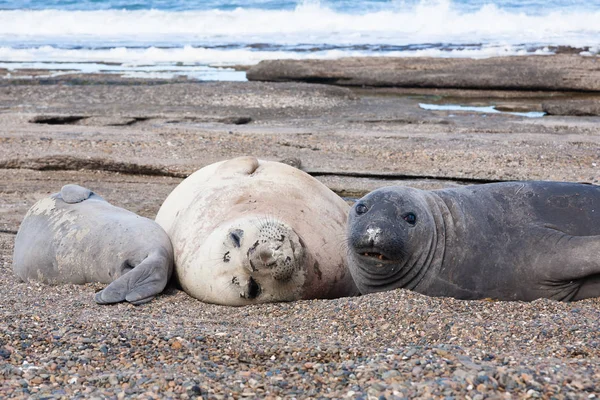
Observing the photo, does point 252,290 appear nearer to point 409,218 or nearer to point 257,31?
point 409,218

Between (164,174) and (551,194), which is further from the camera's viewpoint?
(164,174)

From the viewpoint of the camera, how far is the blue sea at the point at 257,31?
72.6 feet

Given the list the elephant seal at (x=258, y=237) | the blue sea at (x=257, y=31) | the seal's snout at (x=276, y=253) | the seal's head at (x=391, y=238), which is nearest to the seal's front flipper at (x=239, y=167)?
the elephant seal at (x=258, y=237)

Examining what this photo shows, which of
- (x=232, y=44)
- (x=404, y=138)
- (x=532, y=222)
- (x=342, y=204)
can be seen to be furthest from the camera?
(x=232, y=44)

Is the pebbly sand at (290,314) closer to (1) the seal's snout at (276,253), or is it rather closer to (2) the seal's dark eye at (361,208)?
(1) the seal's snout at (276,253)

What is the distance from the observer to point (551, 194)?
5.51 m

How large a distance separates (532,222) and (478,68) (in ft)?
34.9

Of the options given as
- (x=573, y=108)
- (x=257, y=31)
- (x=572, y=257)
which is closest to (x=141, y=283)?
(x=572, y=257)

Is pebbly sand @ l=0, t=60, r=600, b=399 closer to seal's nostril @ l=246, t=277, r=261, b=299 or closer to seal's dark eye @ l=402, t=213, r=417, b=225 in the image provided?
seal's nostril @ l=246, t=277, r=261, b=299

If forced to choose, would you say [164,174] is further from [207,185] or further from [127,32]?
[127,32]

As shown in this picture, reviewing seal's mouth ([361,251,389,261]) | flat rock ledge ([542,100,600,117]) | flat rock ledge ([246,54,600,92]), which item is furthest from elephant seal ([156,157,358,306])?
flat rock ledge ([246,54,600,92])

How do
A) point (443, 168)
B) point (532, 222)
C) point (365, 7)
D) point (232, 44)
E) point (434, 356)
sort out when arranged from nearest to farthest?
1. point (434, 356)
2. point (532, 222)
3. point (443, 168)
4. point (232, 44)
5. point (365, 7)

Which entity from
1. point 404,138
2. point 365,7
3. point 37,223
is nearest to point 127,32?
point 365,7

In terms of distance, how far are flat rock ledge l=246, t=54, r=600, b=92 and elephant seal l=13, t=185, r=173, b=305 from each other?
385 inches
